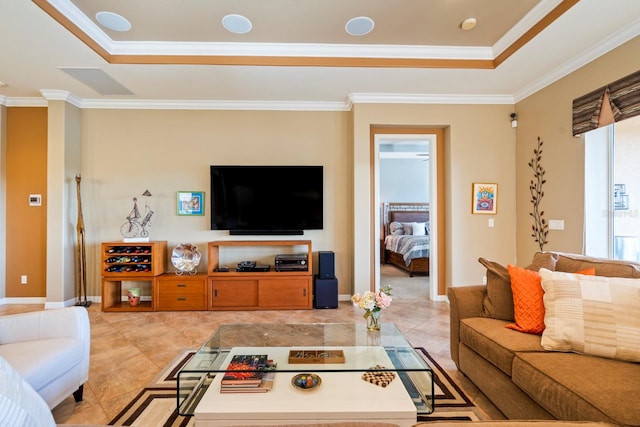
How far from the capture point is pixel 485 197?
4.15m

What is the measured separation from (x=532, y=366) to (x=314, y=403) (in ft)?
3.57

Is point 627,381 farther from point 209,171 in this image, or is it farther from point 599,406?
point 209,171

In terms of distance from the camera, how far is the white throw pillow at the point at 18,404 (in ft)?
2.74

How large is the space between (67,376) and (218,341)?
85cm

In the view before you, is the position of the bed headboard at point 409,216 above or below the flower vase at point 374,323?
above

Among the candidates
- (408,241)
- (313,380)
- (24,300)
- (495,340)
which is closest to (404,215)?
(408,241)

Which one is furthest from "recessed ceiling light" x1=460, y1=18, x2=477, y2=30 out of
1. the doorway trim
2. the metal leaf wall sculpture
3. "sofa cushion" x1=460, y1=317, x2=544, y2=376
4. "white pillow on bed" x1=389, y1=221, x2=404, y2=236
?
"white pillow on bed" x1=389, y1=221, x2=404, y2=236

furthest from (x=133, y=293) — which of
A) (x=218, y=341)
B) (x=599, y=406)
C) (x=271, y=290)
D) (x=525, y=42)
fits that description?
(x=525, y=42)

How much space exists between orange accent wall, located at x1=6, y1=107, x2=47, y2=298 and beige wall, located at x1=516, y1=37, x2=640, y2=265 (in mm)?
6371

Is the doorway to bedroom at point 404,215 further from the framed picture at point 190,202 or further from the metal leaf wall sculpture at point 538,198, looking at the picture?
the framed picture at point 190,202

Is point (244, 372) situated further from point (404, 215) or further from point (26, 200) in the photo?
point (404, 215)

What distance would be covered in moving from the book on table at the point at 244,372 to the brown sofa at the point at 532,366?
4.39 feet

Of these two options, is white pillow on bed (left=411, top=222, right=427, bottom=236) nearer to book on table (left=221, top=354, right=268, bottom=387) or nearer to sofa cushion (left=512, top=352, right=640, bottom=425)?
sofa cushion (left=512, top=352, right=640, bottom=425)

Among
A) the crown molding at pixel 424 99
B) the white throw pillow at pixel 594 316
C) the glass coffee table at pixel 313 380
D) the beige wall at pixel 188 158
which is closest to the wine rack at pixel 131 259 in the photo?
the beige wall at pixel 188 158
